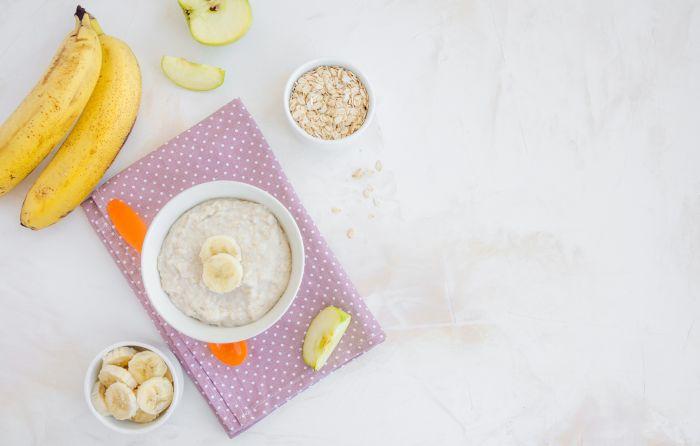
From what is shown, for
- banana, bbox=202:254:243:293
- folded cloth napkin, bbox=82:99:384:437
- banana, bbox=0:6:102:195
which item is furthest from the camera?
folded cloth napkin, bbox=82:99:384:437

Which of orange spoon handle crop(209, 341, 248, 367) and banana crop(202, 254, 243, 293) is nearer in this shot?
banana crop(202, 254, 243, 293)

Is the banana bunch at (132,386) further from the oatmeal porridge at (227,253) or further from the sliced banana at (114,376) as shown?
the oatmeal porridge at (227,253)

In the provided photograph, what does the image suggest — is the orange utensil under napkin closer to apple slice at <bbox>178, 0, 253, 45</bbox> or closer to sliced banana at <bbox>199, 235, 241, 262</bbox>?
sliced banana at <bbox>199, 235, 241, 262</bbox>

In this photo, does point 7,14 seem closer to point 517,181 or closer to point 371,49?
point 371,49

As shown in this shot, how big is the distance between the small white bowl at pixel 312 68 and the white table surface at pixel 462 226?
0.08 m

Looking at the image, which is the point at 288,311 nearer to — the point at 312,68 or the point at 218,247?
the point at 218,247

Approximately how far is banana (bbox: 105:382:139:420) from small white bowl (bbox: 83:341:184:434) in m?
0.03

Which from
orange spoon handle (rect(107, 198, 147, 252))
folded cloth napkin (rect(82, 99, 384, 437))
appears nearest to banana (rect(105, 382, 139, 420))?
folded cloth napkin (rect(82, 99, 384, 437))

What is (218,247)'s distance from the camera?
3.91 feet

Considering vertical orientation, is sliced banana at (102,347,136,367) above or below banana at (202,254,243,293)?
below

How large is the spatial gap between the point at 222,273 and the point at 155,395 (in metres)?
0.34

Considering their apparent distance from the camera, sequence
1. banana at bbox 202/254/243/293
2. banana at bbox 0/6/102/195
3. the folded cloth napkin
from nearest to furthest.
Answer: banana at bbox 202/254/243/293 < banana at bbox 0/6/102/195 < the folded cloth napkin

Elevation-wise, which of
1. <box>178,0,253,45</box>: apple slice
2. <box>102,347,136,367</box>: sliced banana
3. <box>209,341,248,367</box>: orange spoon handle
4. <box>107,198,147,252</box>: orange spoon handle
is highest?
<box>178,0,253,45</box>: apple slice

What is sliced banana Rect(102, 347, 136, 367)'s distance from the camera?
131cm
